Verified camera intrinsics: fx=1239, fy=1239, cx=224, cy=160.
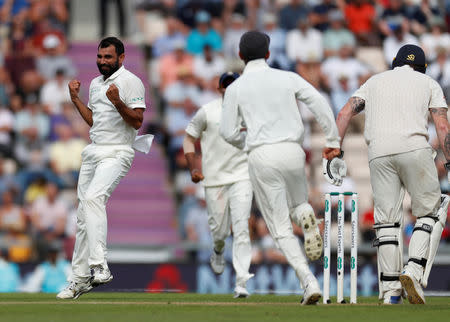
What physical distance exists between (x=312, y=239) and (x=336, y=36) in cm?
1220

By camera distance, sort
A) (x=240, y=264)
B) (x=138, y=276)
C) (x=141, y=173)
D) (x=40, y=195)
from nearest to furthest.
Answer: (x=240, y=264), (x=138, y=276), (x=40, y=195), (x=141, y=173)

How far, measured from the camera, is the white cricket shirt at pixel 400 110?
33.8ft

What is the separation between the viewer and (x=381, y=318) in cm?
850

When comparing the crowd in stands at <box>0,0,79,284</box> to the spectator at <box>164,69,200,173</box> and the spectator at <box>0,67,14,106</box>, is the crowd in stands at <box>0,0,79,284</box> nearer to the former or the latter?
the spectator at <box>0,67,14,106</box>

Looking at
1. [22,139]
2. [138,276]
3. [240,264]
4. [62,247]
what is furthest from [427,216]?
[22,139]

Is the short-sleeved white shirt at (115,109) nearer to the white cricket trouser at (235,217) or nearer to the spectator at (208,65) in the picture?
the white cricket trouser at (235,217)

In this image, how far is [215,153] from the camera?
514 inches

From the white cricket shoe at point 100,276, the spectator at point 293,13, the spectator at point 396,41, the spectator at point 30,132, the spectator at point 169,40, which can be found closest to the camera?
the white cricket shoe at point 100,276

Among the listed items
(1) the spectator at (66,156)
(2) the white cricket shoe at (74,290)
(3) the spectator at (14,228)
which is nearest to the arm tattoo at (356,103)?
(2) the white cricket shoe at (74,290)

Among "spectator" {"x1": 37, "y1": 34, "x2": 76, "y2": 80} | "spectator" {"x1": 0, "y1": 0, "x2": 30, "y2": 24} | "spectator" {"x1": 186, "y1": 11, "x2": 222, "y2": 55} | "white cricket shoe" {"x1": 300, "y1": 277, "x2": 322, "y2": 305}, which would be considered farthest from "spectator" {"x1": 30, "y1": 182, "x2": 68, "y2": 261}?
"white cricket shoe" {"x1": 300, "y1": 277, "x2": 322, "y2": 305}

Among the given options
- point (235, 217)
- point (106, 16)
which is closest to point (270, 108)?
point (235, 217)

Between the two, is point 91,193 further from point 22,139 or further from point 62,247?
point 22,139

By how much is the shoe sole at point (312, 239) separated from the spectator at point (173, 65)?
11.2 meters

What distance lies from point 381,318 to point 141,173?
38.9ft
